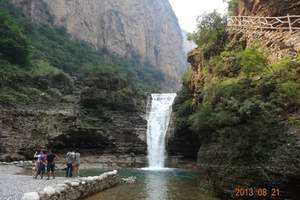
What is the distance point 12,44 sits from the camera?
4850cm

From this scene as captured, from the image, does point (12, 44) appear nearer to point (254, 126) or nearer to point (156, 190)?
point (156, 190)

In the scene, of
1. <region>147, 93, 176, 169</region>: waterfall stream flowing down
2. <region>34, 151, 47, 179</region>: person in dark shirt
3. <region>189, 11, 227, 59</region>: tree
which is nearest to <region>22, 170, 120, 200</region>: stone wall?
<region>34, 151, 47, 179</region>: person in dark shirt

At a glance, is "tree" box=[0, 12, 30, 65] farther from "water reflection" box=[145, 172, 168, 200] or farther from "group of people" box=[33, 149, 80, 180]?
"water reflection" box=[145, 172, 168, 200]

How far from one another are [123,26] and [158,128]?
65756 mm

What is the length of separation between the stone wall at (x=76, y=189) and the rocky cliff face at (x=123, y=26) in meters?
65.3

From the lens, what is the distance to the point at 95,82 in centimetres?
4466

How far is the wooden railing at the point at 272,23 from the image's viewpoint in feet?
76.2

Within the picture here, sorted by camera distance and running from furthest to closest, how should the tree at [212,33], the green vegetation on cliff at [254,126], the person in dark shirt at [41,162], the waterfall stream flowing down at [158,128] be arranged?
the waterfall stream flowing down at [158,128] → the tree at [212,33] → the person in dark shirt at [41,162] → the green vegetation on cliff at [254,126]

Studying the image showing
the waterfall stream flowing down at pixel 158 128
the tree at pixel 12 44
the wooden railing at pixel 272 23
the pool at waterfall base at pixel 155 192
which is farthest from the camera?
the tree at pixel 12 44

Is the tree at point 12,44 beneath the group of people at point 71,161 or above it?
above

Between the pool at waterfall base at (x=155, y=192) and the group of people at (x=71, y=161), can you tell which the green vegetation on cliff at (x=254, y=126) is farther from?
the group of people at (x=71, y=161)

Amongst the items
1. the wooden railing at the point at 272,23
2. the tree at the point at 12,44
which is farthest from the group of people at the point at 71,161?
the tree at the point at 12,44

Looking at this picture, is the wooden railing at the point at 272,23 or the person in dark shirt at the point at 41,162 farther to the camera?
the wooden railing at the point at 272,23

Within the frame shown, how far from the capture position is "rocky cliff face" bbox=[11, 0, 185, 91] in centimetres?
8531
